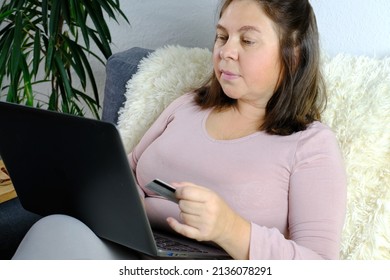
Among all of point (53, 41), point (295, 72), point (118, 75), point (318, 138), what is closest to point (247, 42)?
point (295, 72)

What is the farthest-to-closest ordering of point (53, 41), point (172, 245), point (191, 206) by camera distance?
1. point (53, 41)
2. point (172, 245)
3. point (191, 206)

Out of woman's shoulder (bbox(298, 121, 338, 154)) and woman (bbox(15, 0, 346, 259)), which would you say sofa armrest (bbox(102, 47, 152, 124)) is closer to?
woman (bbox(15, 0, 346, 259))

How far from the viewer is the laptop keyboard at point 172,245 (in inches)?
42.6

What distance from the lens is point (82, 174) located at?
1020 mm

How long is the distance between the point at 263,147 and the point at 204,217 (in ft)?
1.01

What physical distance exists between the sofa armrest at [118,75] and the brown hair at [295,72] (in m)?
0.40

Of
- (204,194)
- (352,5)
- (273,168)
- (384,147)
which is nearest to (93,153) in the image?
(204,194)

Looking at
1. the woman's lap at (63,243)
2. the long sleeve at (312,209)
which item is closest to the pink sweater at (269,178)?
the long sleeve at (312,209)

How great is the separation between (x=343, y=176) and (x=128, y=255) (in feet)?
1.44

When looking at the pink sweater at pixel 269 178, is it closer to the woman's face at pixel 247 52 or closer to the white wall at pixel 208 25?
the woman's face at pixel 247 52

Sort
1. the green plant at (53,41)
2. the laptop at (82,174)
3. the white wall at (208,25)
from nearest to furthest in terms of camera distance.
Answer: the laptop at (82,174), the white wall at (208,25), the green plant at (53,41)

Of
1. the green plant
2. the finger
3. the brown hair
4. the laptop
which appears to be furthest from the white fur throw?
the green plant

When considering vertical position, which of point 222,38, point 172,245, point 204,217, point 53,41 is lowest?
point 172,245

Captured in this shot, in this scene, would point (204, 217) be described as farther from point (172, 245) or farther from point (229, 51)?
point (229, 51)
